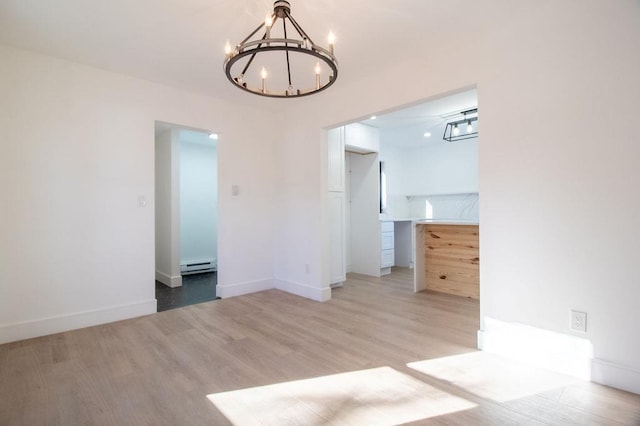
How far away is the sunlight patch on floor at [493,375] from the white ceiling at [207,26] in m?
2.51

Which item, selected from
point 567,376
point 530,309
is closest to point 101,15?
point 530,309

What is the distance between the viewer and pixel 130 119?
3.26m

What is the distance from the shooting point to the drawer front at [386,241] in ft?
17.3

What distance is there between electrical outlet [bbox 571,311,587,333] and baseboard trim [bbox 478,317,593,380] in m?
0.07

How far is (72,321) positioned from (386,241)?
4.34 m

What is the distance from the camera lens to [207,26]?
2.36 metres

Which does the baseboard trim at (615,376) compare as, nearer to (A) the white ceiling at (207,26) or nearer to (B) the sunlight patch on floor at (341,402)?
(B) the sunlight patch on floor at (341,402)

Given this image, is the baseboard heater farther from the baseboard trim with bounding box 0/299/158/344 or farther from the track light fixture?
the track light fixture

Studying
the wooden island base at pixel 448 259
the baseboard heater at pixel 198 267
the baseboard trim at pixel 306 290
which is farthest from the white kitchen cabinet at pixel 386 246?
the baseboard heater at pixel 198 267

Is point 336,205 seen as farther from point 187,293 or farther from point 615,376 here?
point 615,376

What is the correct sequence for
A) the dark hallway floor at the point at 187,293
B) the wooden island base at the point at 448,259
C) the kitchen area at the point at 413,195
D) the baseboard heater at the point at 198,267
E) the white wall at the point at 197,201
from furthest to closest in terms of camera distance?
the white wall at the point at 197,201, the baseboard heater at the point at 198,267, the kitchen area at the point at 413,195, the wooden island base at the point at 448,259, the dark hallway floor at the point at 187,293

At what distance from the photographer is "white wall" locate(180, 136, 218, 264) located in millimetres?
5660

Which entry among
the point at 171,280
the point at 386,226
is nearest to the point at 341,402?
the point at 171,280

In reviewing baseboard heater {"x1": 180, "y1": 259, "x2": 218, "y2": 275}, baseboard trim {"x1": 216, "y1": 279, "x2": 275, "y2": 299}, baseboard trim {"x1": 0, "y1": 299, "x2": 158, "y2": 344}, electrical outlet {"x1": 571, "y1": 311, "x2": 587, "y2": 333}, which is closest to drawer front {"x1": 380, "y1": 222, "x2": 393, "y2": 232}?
baseboard trim {"x1": 216, "y1": 279, "x2": 275, "y2": 299}
